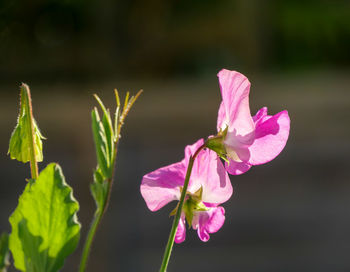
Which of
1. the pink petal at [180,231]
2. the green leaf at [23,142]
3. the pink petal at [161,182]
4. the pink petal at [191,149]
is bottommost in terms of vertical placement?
the pink petal at [180,231]

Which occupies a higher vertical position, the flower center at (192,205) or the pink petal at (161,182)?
the pink petal at (161,182)

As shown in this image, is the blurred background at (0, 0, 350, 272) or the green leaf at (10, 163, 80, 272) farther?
the blurred background at (0, 0, 350, 272)

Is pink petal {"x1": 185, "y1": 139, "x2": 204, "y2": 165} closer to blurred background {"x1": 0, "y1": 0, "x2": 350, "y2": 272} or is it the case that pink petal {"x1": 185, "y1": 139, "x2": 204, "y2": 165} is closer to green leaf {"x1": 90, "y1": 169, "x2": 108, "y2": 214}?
green leaf {"x1": 90, "y1": 169, "x2": 108, "y2": 214}

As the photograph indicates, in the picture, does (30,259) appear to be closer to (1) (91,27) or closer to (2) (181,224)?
(2) (181,224)

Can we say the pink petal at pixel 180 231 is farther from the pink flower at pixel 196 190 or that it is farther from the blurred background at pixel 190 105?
the blurred background at pixel 190 105

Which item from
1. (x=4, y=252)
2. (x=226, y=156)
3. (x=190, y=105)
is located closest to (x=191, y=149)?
(x=226, y=156)

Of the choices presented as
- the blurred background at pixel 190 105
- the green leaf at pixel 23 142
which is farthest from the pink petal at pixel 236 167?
the blurred background at pixel 190 105

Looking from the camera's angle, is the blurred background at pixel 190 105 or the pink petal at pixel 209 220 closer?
Answer: the pink petal at pixel 209 220

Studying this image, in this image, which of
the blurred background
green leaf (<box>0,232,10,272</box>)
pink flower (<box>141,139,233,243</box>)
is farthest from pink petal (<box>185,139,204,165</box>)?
the blurred background
